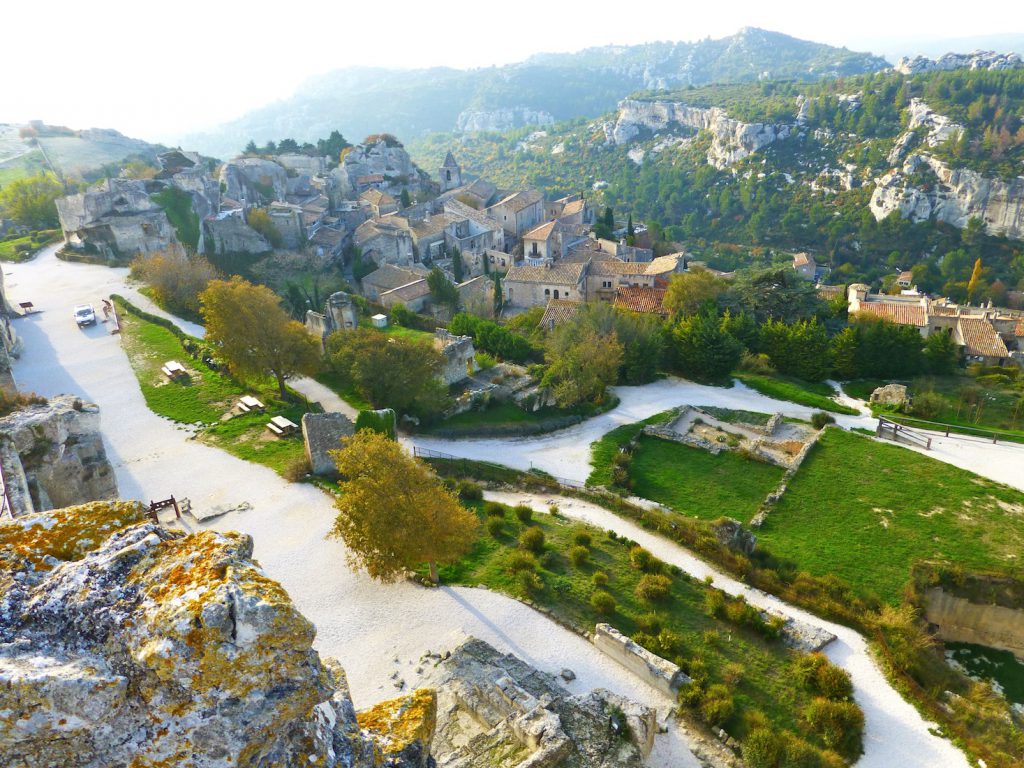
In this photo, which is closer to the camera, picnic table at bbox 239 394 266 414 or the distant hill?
picnic table at bbox 239 394 266 414

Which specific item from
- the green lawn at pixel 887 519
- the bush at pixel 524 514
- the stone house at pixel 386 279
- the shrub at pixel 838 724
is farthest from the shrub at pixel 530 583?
the stone house at pixel 386 279

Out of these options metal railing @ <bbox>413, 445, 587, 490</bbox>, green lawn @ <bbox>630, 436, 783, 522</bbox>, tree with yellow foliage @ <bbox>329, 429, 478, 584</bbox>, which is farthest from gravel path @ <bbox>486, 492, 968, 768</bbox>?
tree with yellow foliage @ <bbox>329, 429, 478, 584</bbox>

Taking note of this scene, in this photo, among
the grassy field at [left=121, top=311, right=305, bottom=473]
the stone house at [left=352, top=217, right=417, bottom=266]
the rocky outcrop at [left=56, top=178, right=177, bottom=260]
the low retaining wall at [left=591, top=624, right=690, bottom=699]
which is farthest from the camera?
the stone house at [left=352, top=217, right=417, bottom=266]

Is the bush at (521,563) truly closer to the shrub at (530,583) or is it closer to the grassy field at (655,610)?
the grassy field at (655,610)

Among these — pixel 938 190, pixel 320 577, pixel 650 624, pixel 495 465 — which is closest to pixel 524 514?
pixel 495 465

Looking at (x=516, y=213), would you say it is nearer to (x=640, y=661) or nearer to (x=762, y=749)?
(x=640, y=661)

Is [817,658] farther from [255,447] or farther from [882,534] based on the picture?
[255,447]

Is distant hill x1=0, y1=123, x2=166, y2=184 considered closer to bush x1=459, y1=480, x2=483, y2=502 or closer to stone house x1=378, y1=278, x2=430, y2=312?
stone house x1=378, y1=278, x2=430, y2=312
